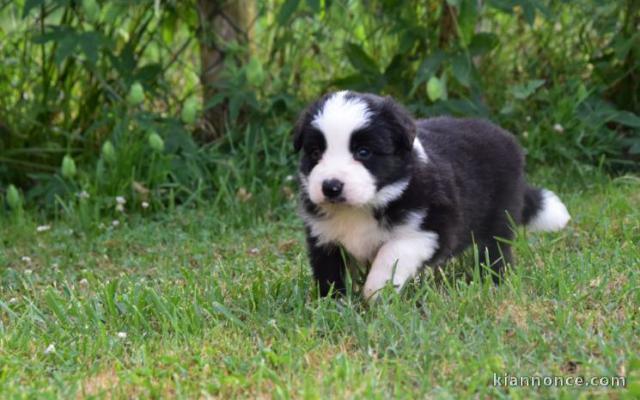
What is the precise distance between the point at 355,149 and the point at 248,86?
2547mm

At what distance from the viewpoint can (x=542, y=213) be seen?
4.83m

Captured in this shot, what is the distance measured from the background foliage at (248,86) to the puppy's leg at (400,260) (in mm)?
2022

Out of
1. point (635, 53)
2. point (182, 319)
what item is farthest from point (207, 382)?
point (635, 53)

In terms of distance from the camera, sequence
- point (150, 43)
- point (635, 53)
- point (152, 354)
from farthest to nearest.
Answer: point (150, 43) → point (635, 53) → point (152, 354)

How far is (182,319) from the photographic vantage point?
11.7ft

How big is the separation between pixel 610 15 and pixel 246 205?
→ 8.51ft

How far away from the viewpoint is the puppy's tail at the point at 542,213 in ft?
15.8

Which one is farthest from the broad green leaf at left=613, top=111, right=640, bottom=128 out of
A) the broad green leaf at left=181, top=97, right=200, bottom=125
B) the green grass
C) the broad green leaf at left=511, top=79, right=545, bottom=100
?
the broad green leaf at left=181, top=97, right=200, bottom=125

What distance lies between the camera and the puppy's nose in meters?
3.59

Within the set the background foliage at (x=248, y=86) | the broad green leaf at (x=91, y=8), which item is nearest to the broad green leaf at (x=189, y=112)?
the background foliage at (x=248, y=86)

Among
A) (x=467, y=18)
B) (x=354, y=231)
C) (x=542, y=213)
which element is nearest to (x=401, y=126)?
(x=354, y=231)

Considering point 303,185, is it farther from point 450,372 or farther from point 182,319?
point 450,372

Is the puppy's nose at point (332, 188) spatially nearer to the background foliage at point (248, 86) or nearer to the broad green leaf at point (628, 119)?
the background foliage at point (248, 86)

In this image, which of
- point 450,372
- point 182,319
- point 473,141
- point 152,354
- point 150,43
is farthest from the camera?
point 150,43
